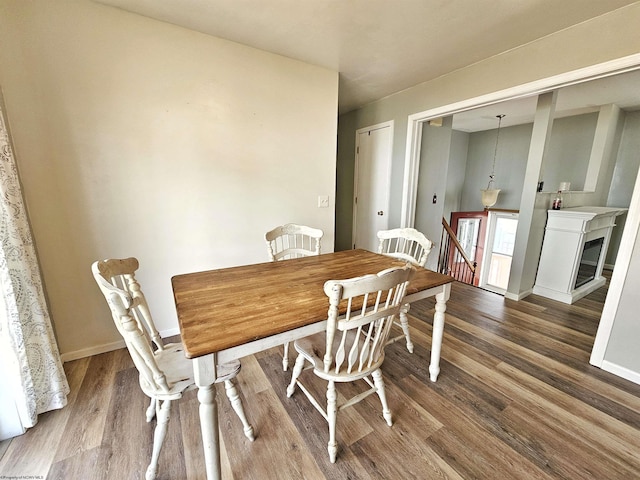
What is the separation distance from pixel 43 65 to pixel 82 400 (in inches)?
83.0

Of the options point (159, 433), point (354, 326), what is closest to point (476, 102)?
point (354, 326)

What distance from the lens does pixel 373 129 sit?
3697 mm

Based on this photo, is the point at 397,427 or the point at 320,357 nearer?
the point at 320,357

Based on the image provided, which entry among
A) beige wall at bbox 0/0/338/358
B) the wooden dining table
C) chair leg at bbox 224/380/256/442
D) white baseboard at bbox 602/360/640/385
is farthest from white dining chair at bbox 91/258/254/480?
white baseboard at bbox 602/360/640/385

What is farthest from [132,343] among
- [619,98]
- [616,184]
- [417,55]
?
[616,184]

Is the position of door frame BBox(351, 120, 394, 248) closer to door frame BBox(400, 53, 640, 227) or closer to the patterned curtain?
door frame BBox(400, 53, 640, 227)

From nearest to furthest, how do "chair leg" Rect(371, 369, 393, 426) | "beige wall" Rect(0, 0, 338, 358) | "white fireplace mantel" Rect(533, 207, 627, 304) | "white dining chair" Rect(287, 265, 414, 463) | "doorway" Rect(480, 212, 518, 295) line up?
"white dining chair" Rect(287, 265, 414, 463) < "chair leg" Rect(371, 369, 393, 426) < "beige wall" Rect(0, 0, 338, 358) < "white fireplace mantel" Rect(533, 207, 627, 304) < "doorway" Rect(480, 212, 518, 295)

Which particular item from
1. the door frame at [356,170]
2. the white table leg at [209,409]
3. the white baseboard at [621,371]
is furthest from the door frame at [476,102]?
the white table leg at [209,409]

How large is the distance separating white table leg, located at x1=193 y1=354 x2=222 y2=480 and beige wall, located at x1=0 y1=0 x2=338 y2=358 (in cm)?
155

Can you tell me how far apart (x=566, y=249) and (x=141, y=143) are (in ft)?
14.1

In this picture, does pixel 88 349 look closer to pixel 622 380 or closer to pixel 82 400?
pixel 82 400

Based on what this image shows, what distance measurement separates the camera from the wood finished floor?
3.96 ft

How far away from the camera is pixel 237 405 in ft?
4.22

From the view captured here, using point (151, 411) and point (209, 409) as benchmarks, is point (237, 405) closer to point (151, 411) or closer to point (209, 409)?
point (209, 409)
